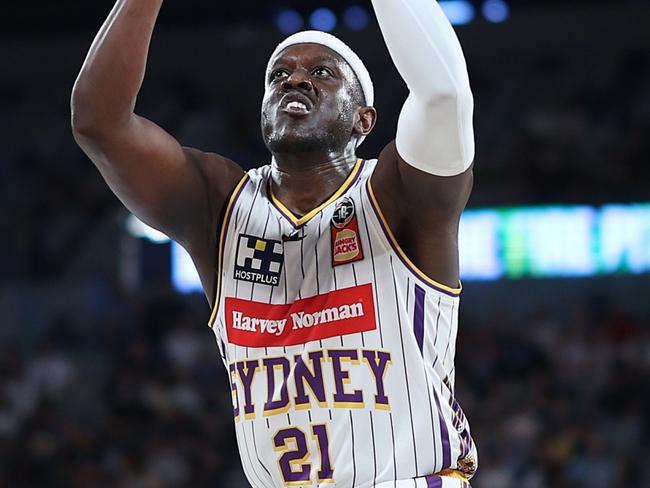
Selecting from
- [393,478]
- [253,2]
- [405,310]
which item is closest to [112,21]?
[405,310]

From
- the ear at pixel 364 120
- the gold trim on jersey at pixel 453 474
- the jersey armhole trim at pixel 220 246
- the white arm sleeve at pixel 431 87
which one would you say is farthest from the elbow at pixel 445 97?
the gold trim on jersey at pixel 453 474

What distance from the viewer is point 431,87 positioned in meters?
3.38

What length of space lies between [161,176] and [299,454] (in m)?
0.99

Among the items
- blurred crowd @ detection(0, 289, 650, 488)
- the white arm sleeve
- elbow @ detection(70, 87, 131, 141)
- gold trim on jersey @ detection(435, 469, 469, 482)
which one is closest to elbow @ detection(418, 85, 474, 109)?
the white arm sleeve

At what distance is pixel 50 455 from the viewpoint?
12.1m

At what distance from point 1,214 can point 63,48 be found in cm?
262

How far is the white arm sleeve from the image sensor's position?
3.39 meters

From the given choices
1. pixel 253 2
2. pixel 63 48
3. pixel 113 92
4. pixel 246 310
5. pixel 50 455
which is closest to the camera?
pixel 113 92

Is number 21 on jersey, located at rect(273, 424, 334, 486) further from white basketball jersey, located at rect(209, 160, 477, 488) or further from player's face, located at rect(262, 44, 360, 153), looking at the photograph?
player's face, located at rect(262, 44, 360, 153)

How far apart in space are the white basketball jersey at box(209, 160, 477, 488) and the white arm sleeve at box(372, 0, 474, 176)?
0.33 meters

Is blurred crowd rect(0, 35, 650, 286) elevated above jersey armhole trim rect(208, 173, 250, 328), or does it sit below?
above

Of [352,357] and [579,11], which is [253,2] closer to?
[579,11]

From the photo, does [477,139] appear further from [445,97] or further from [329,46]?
[445,97]

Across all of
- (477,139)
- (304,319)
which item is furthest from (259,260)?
(477,139)
